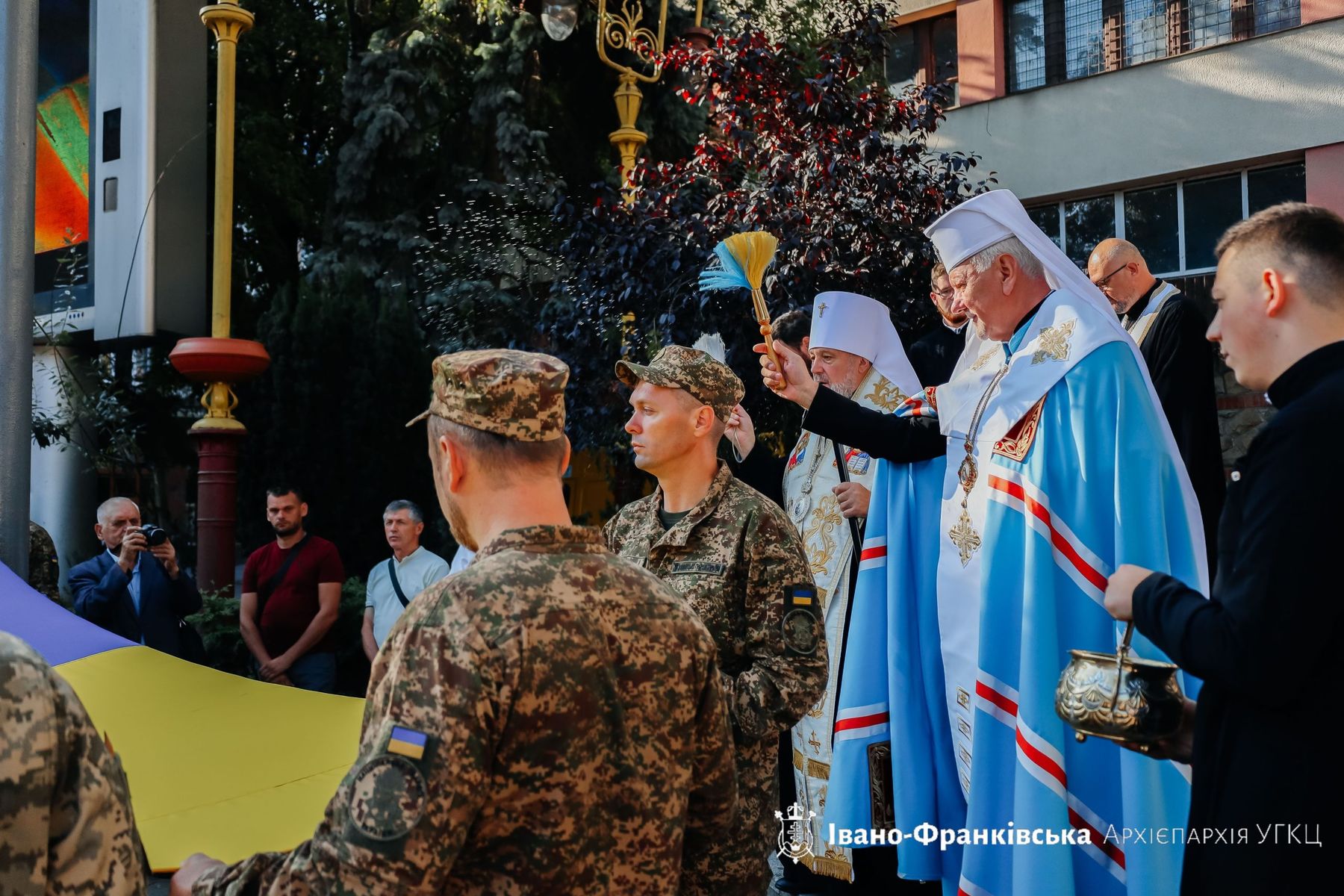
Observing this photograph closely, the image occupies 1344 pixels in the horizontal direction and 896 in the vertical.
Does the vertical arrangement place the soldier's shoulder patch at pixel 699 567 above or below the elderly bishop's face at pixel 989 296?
below

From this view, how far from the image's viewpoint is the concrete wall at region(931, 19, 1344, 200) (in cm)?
1195

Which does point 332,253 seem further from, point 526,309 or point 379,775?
point 379,775

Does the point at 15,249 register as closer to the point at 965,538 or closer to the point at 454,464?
the point at 454,464

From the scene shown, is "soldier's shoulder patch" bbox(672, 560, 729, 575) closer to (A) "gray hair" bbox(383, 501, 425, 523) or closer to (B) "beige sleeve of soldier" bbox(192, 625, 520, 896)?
(B) "beige sleeve of soldier" bbox(192, 625, 520, 896)

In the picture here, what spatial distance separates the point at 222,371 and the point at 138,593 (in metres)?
3.14

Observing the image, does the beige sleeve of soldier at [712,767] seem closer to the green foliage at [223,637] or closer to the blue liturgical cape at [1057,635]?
the blue liturgical cape at [1057,635]

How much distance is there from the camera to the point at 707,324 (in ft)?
26.5

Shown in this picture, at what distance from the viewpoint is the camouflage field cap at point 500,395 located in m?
2.11

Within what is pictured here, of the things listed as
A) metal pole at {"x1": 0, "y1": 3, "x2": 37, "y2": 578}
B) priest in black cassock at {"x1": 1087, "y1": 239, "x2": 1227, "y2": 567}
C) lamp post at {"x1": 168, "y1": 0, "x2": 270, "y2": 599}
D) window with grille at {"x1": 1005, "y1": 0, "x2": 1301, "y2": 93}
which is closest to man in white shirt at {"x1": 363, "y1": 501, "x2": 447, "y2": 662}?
lamp post at {"x1": 168, "y1": 0, "x2": 270, "y2": 599}

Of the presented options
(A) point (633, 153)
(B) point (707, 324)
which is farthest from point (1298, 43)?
(B) point (707, 324)

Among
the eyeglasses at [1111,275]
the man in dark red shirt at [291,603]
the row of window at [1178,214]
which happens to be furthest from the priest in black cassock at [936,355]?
the row of window at [1178,214]

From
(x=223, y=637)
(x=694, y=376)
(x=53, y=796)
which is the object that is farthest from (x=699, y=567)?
(x=223, y=637)

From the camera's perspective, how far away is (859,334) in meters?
5.35

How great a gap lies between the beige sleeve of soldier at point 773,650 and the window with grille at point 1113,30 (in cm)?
1158
